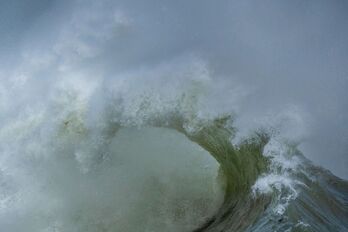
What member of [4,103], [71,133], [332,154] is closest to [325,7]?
[332,154]

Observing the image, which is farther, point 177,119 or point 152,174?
point 177,119

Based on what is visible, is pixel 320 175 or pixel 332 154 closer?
pixel 320 175

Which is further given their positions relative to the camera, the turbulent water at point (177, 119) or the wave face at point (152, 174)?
the turbulent water at point (177, 119)

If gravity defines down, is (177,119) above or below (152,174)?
above

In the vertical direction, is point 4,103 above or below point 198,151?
above

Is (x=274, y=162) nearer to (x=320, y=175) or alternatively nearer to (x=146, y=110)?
(x=320, y=175)
